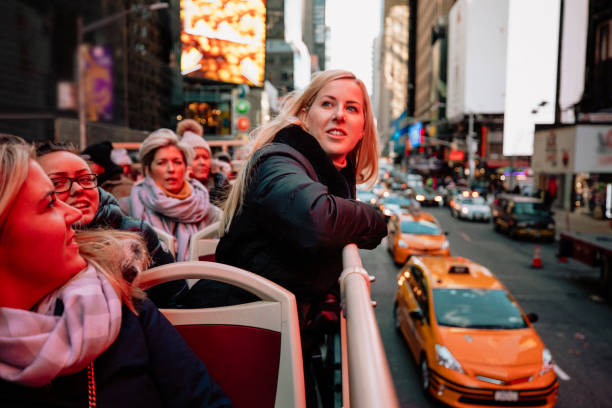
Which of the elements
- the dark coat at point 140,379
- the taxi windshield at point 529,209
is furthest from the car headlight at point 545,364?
the taxi windshield at point 529,209

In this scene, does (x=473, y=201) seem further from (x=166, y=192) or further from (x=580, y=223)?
(x=166, y=192)

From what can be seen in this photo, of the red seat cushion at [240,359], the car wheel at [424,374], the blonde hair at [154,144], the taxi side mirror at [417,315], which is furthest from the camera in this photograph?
the taxi side mirror at [417,315]

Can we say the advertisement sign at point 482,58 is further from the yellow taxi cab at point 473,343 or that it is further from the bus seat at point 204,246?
the bus seat at point 204,246

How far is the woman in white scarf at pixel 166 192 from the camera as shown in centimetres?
404

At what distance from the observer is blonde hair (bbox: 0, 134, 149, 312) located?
125 centimetres

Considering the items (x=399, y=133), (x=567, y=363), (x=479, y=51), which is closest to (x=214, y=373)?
(x=567, y=363)

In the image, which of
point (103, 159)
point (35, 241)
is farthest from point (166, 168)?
point (35, 241)

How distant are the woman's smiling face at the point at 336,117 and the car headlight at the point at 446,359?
5.10 metres

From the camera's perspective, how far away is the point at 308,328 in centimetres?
193

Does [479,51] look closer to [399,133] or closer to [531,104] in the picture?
[531,104]

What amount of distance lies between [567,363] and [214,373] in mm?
Answer: 7774

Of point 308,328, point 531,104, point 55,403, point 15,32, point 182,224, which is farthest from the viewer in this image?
point 531,104

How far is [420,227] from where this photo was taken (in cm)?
1622

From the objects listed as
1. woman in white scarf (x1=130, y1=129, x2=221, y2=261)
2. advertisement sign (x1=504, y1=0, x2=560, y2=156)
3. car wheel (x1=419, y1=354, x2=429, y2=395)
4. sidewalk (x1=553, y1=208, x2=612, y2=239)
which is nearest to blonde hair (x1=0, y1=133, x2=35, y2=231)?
woman in white scarf (x1=130, y1=129, x2=221, y2=261)
